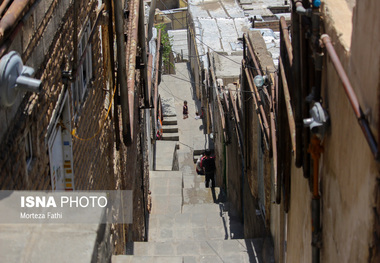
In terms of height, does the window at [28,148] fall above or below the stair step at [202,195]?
above

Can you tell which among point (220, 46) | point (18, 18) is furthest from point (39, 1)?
point (220, 46)

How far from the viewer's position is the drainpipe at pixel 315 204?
5.19m

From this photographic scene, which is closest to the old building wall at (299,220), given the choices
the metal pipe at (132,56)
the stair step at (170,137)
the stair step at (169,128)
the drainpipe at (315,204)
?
the drainpipe at (315,204)

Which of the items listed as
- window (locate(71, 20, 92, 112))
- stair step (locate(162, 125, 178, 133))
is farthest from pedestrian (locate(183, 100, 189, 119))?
window (locate(71, 20, 92, 112))

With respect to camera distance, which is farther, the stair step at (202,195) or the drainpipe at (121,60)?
the stair step at (202,195)

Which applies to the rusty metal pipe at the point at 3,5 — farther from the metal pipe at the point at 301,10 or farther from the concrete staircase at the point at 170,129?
the concrete staircase at the point at 170,129

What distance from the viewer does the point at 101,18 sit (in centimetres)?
795

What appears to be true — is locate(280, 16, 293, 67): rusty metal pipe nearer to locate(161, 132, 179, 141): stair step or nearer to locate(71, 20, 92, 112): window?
locate(71, 20, 92, 112): window

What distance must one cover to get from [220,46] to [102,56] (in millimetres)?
12772

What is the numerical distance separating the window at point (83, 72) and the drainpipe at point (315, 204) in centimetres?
246

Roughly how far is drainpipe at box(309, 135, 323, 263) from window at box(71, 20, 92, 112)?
2459mm

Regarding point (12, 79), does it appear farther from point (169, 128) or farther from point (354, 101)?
point (169, 128)

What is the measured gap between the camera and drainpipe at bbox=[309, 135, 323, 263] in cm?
519

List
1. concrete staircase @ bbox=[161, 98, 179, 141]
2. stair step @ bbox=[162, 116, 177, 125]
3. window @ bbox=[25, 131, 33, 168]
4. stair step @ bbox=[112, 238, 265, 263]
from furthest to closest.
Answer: stair step @ bbox=[162, 116, 177, 125]
concrete staircase @ bbox=[161, 98, 179, 141]
stair step @ bbox=[112, 238, 265, 263]
window @ bbox=[25, 131, 33, 168]
